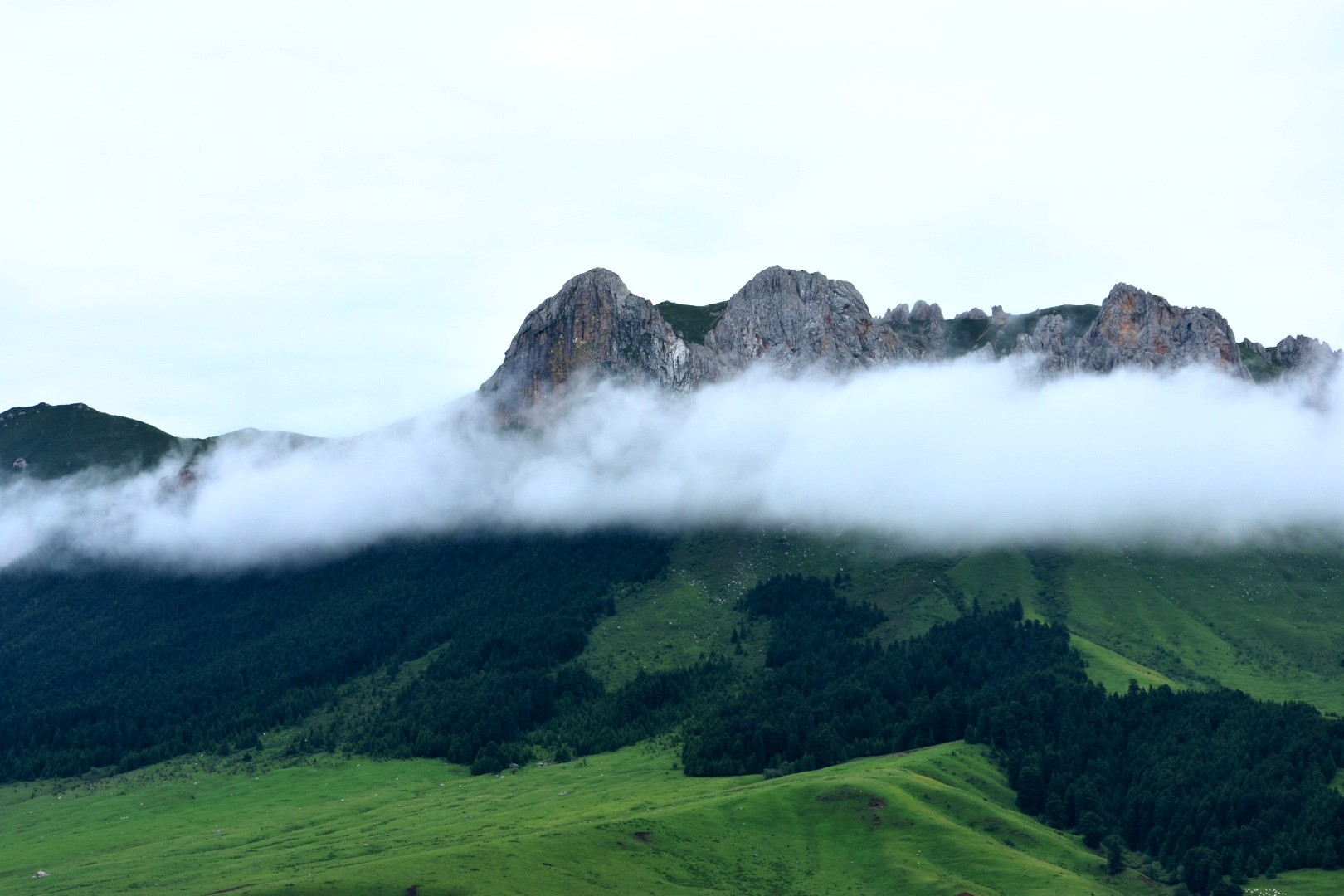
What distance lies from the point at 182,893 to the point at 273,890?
1850 cm

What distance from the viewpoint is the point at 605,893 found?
198 m

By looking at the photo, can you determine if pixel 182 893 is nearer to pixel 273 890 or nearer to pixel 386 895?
pixel 273 890

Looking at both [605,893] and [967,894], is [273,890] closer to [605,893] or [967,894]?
[605,893]

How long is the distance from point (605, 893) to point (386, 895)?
1259 inches

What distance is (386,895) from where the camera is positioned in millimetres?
190750

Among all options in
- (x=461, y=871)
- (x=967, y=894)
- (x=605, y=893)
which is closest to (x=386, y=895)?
(x=461, y=871)

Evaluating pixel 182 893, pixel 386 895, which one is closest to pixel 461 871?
pixel 386 895

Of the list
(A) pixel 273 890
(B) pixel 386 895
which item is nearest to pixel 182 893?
(A) pixel 273 890

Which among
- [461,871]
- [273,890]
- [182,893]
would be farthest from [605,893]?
[182,893]

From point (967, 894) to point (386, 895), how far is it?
85.4m

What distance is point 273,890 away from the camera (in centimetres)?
19150

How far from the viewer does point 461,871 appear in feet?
653

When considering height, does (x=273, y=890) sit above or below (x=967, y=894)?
above

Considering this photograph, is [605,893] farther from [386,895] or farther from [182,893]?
[182,893]
